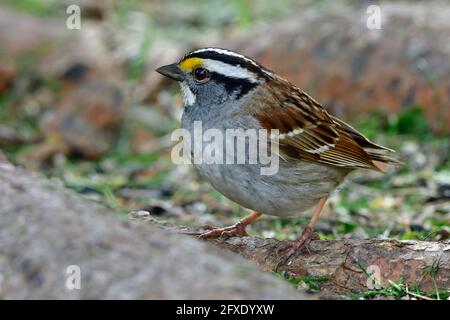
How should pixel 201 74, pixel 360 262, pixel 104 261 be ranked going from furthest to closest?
pixel 201 74 → pixel 360 262 → pixel 104 261

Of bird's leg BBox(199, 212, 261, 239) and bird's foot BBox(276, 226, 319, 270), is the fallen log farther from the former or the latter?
bird's leg BBox(199, 212, 261, 239)

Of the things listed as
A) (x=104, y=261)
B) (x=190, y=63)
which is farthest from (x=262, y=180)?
(x=104, y=261)

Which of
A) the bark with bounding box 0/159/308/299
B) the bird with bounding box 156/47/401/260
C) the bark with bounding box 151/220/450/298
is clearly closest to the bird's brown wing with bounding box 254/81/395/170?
the bird with bounding box 156/47/401/260

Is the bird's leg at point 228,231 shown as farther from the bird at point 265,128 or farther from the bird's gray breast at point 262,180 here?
the bird's gray breast at point 262,180

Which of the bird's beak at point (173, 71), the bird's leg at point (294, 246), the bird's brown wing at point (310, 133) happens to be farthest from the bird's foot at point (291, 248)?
the bird's beak at point (173, 71)

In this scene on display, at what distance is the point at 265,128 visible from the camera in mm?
4512

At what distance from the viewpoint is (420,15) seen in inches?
313

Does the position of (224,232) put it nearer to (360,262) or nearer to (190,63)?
(360,262)

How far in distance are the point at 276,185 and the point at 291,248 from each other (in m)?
0.37

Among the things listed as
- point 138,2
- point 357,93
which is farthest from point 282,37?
point 138,2

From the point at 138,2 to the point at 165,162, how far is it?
14.2ft

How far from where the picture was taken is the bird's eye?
473cm

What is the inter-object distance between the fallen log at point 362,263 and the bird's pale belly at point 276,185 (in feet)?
0.79

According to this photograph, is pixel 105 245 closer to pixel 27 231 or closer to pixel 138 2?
pixel 27 231
